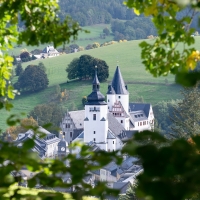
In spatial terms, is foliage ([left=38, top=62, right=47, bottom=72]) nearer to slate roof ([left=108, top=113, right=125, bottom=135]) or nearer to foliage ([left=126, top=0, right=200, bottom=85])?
slate roof ([left=108, top=113, right=125, bottom=135])

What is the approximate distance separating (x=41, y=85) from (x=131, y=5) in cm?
7018

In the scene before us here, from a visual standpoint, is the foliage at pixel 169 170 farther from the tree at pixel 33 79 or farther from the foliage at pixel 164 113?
the tree at pixel 33 79

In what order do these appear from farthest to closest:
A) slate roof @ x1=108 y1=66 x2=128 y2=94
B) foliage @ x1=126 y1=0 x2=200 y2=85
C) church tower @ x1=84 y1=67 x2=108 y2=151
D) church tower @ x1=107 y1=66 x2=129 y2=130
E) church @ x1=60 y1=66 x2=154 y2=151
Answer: slate roof @ x1=108 y1=66 x2=128 y2=94
church tower @ x1=107 y1=66 x2=129 y2=130
church tower @ x1=84 y1=67 x2=108 y2=151
church @ x1=60 y1=66 x2=154 y2=151
foliage @ x1=126 y1=0 x2=200 y2=85

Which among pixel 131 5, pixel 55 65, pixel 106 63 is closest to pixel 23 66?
pixel 55 65

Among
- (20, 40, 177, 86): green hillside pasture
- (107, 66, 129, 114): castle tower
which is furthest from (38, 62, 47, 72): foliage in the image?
(107, 66, 129, 114): castle tower

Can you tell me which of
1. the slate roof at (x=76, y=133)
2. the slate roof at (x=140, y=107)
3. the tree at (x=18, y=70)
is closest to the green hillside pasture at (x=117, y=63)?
the tree at (x=18, y=70)

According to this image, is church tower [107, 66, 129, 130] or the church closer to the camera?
the church

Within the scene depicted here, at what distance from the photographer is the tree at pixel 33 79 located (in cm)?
7369

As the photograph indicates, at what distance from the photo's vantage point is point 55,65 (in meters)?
80.2

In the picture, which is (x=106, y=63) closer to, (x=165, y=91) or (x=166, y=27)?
(x=165, y=91)

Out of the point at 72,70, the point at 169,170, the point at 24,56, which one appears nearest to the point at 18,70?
the point at 72,70

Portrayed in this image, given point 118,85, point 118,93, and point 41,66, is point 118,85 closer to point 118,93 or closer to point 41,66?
point 118,93

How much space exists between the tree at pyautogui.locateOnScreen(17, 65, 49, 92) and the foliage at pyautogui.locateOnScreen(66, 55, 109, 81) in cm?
329

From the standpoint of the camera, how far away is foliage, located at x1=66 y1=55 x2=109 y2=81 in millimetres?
73125
